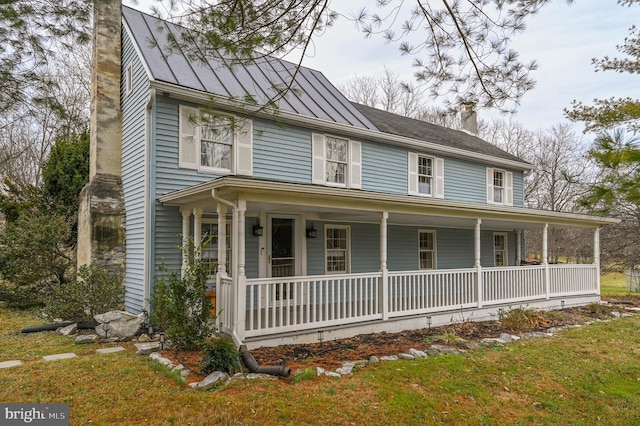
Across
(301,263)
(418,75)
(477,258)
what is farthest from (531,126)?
(418,75)

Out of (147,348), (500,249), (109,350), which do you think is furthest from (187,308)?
(500,249)

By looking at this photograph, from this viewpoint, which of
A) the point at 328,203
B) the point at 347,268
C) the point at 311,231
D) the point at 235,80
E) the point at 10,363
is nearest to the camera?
the point at 10,363

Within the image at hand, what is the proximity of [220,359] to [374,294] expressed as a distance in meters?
5.34

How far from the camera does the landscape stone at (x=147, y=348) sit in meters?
5.86

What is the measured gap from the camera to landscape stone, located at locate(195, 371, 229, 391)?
14.6 feet

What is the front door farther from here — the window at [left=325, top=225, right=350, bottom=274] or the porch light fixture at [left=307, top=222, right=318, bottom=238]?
the window at [left=325, top=225, right=350, bottom=274]

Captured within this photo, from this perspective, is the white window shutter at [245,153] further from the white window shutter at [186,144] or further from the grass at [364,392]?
the grass at [364,392]

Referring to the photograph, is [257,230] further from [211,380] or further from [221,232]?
[211,380]

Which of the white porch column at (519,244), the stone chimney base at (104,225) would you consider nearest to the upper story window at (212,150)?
the stone chimney base at (104,225)

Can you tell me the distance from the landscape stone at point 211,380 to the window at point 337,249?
5252 mm

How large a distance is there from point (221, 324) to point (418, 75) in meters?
4.68

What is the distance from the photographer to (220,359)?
4.98 metres

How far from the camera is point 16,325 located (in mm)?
7938

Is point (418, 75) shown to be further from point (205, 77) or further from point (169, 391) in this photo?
point (205, 77)
